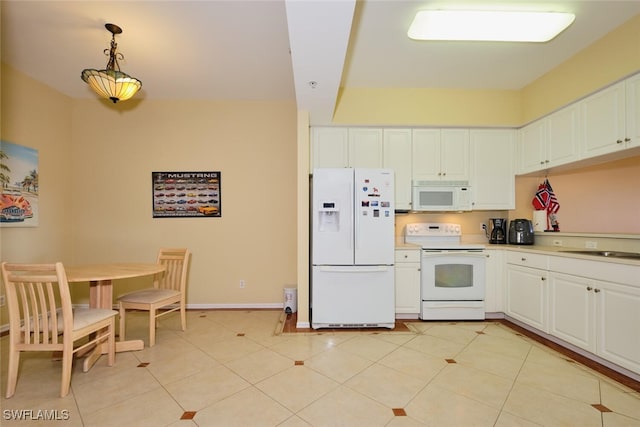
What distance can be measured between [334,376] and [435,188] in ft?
8.01

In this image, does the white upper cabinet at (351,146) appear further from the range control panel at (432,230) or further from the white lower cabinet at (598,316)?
the white lower cabinet at (598,316)

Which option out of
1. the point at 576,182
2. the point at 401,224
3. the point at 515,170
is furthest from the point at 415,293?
the point at 576,182

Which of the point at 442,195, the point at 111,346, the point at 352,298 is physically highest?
the point at 442,195

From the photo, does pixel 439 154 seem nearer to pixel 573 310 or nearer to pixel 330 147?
pixel 330 147

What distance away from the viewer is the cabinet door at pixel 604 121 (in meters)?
2.34


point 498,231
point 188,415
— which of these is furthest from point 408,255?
point 188,415

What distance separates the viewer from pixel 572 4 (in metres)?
2.06

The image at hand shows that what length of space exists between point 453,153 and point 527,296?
1781 millimetres

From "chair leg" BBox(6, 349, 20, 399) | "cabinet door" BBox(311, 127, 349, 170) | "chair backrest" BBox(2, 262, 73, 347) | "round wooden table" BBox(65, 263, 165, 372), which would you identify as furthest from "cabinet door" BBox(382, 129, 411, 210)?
"chair leg" BBox(6, 349, 20, 399)

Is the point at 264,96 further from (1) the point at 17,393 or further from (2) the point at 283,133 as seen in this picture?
(1) the point at 17,393

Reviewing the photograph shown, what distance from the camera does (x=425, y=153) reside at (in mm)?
3551

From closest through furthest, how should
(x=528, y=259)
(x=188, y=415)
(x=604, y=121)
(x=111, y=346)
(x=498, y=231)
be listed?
(x=188, y=415), (x=111, y=346), (x=604, y=121), (x=528, y=259), (x=498, y=231)

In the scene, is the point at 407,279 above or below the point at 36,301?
below

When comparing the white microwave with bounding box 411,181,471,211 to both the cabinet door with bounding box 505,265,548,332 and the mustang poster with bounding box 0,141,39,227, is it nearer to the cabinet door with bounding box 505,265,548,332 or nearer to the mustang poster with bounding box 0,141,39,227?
the cabinet door with bounding box 505,265,548,332
